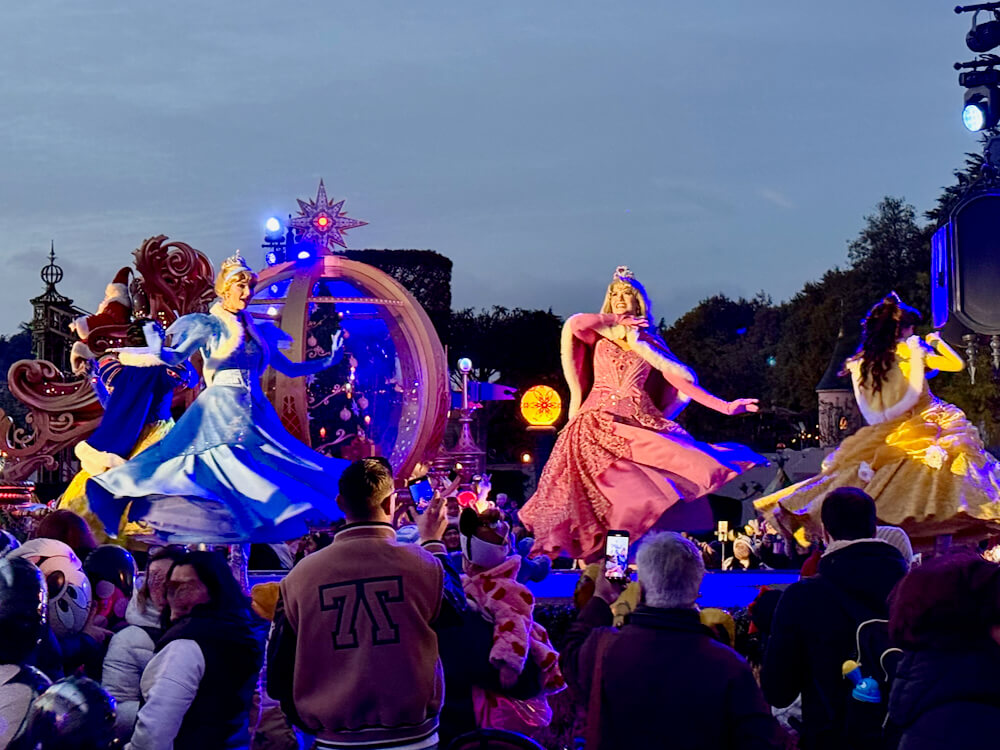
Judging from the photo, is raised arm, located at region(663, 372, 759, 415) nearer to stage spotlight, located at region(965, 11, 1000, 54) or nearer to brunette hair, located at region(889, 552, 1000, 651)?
stage spotlight, located at region(965, 11, 1000, 54)

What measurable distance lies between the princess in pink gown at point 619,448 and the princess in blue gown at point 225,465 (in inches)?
61.0

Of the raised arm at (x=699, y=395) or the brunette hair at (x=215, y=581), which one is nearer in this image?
the brunette hair at (x=215, y=581)

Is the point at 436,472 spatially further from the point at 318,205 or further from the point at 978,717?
the point at 978,717

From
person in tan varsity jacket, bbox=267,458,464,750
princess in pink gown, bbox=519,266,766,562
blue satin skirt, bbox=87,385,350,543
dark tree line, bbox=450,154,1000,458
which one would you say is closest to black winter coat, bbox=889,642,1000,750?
person in tan varsity jacket, bbox=267,458,464,750

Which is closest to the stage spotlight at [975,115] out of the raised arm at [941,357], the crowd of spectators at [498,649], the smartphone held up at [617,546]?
the raised arm at [941,357]

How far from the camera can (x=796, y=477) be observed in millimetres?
32969

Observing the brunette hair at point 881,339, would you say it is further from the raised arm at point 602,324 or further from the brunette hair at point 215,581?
the brunette hair at point 215,581

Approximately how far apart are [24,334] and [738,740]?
4494cm

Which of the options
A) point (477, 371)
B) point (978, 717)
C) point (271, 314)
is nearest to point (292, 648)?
point (978, 717)

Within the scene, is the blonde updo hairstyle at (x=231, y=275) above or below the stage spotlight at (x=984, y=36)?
below

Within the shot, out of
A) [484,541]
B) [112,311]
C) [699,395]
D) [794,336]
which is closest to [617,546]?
[699,395]

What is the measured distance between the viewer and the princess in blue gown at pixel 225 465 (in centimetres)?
906

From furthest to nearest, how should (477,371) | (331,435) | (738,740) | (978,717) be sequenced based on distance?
(477,371), (331,435), (738,740), (978,717)

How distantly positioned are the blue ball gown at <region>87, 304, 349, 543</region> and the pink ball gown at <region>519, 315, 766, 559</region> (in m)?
1.53
